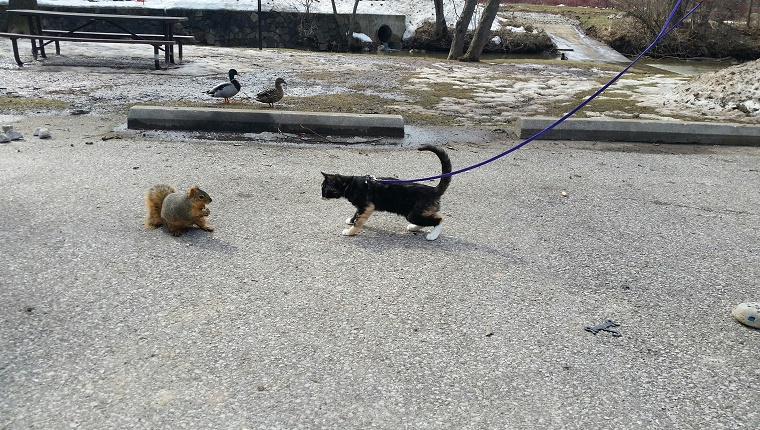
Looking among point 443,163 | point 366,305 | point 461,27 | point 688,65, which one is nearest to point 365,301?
point 366,305

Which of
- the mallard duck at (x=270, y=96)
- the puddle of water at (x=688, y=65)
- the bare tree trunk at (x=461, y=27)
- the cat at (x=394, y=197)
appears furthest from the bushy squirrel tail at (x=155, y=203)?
the puddle of water at (x=688, y=65)

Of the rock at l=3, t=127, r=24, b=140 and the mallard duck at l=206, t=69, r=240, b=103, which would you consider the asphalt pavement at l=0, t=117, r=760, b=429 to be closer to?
the rock at l=3, t=127, r=24, b=140

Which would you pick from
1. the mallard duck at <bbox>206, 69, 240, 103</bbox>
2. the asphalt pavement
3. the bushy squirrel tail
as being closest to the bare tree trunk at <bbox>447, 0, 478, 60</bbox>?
the mallard duck at <bbox>206, 69, 240, 103</bbox>

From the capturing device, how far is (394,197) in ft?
15.6

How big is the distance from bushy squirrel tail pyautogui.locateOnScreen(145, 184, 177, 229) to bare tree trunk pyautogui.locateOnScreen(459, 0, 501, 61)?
47.4 feet

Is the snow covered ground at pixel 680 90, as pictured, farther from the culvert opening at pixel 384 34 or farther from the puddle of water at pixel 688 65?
the culvert opening at pixel 384 34

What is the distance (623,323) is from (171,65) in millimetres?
11575

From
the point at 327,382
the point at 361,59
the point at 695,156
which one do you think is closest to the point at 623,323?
the point at 327,382

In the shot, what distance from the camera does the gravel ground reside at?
2848 mm

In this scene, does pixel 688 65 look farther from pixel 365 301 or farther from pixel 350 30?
pixel 365 301

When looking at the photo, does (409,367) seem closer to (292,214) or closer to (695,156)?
(292,214)

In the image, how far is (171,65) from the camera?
12812 mm

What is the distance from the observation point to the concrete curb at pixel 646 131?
8312 millimetres

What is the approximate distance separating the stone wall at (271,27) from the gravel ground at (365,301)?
18.7 meters
